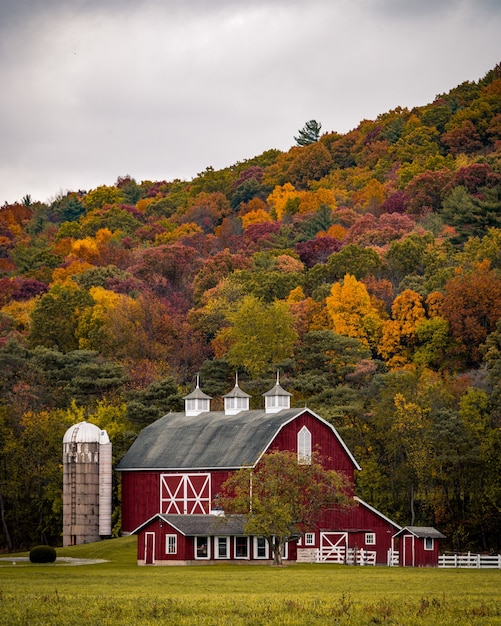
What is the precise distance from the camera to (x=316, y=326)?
305 ft

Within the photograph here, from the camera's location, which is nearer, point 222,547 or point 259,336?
point 222,547

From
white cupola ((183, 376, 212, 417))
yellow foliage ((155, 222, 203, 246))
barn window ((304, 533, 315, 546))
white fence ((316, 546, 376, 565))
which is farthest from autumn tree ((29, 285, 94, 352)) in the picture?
white fence ((316, 546, 376, 565))

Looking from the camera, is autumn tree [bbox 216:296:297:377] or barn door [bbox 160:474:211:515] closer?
barn door [bbox 160:474:211:515]

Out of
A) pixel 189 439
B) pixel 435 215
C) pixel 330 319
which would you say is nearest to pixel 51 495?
pixel 189 439

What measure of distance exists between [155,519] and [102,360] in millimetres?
31630

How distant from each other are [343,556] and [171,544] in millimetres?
9075

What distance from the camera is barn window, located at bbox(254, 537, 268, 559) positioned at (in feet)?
198

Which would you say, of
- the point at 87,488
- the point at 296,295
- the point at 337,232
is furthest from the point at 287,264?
the point at 87,488

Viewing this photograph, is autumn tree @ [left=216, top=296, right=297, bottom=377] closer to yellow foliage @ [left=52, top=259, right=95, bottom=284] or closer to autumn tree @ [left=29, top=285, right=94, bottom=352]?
autumn tree @ [left=29, top=285, right=94, bottom=352]

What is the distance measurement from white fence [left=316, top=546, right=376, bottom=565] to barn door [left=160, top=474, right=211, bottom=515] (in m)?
6.56

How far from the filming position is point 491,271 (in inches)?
3654

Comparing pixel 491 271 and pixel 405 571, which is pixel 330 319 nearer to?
pixel 491 271

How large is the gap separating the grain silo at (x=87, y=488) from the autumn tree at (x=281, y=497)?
13.0 m

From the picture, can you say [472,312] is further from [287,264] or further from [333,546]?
[287,264]
